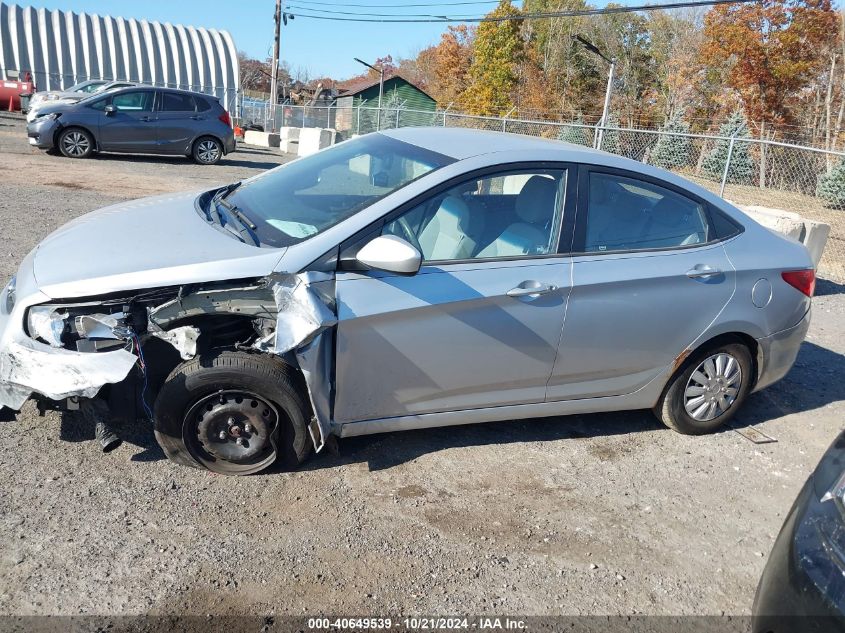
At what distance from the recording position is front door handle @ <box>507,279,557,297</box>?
3.67 metres

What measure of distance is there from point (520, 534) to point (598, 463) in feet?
3.09

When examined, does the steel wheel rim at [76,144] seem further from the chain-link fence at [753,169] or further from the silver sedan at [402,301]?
the silver sedan at [402,301]

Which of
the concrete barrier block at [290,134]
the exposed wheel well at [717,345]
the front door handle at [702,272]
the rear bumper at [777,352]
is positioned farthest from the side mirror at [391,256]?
the concrete barrier block at [290,134]

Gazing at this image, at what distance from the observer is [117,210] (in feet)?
14.0

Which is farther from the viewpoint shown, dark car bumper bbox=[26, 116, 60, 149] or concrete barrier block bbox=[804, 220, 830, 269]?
→ dark car bumper bbox=[26, 116, 60, 149]

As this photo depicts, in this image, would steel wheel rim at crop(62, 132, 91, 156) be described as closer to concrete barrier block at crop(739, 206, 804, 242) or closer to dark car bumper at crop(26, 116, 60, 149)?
dark car bumper at crop(26, 116, 60, 149)

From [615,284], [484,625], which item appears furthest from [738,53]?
[484,625]

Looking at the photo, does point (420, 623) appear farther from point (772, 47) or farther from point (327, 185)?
point (772, 47)

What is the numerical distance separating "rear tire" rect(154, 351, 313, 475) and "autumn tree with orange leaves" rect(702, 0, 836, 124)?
27006mm

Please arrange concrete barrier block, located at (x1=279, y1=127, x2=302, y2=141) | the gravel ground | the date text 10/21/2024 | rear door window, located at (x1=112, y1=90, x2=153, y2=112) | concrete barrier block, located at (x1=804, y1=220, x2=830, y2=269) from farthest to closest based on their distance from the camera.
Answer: concrete barrier block, located at (x1=279, y1=127, x2=302, y2=141) < rear door window, located at (x1=112, y1=90, x2=153, y2=112) < concrete barrier block, located at (x1=804, y1=220, x2=830, y2=269) < the gravel ground < the date text 10/21/2024

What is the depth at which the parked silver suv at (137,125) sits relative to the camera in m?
14.6

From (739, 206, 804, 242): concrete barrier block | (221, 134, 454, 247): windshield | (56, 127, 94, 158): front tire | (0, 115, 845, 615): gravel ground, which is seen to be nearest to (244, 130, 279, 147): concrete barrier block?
(56, 127, 94, 158): front tire

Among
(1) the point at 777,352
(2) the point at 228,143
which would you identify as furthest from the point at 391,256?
(2) the point at 228,143

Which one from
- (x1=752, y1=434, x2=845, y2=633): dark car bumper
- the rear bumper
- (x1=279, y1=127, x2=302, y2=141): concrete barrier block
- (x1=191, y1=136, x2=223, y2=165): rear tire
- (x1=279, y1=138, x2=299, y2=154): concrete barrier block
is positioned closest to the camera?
(x1=752, y1=434, x2=845, y2=633): dark car bumper
